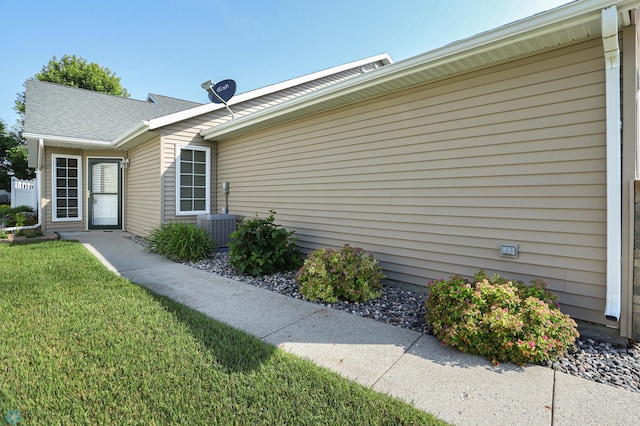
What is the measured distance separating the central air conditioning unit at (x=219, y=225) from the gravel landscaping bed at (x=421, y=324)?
127cm

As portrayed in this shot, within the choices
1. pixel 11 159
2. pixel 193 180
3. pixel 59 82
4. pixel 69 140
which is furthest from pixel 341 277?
pixel 59 82

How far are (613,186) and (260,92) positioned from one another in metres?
7.62

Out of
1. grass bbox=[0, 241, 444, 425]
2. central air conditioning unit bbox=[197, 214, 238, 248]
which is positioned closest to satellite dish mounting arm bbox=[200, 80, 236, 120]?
central air conditioning unit bbox=[197, 214, 238, 248]

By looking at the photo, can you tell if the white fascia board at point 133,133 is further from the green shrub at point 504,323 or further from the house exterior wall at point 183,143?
the green shrub at point 504,323

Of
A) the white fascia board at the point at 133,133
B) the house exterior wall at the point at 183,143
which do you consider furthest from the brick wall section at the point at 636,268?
the white fascia board at the point at 133,133

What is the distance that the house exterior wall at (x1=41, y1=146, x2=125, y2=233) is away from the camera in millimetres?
8945

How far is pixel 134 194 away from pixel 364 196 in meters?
7.18

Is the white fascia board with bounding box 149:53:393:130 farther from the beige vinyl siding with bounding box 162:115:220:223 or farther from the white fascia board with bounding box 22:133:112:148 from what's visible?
the white fascia board with bounding box 22:133:112:148

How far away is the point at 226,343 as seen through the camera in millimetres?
2596

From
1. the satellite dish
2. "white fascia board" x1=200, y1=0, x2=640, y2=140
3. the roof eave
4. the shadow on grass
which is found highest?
the satellite dish

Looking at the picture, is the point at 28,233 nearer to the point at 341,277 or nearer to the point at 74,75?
the point at 341,277

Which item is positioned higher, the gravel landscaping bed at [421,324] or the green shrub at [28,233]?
the green shrub at [28,233]

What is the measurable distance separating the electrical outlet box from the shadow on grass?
2.45 metres

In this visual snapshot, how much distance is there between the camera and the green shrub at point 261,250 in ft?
16.2
